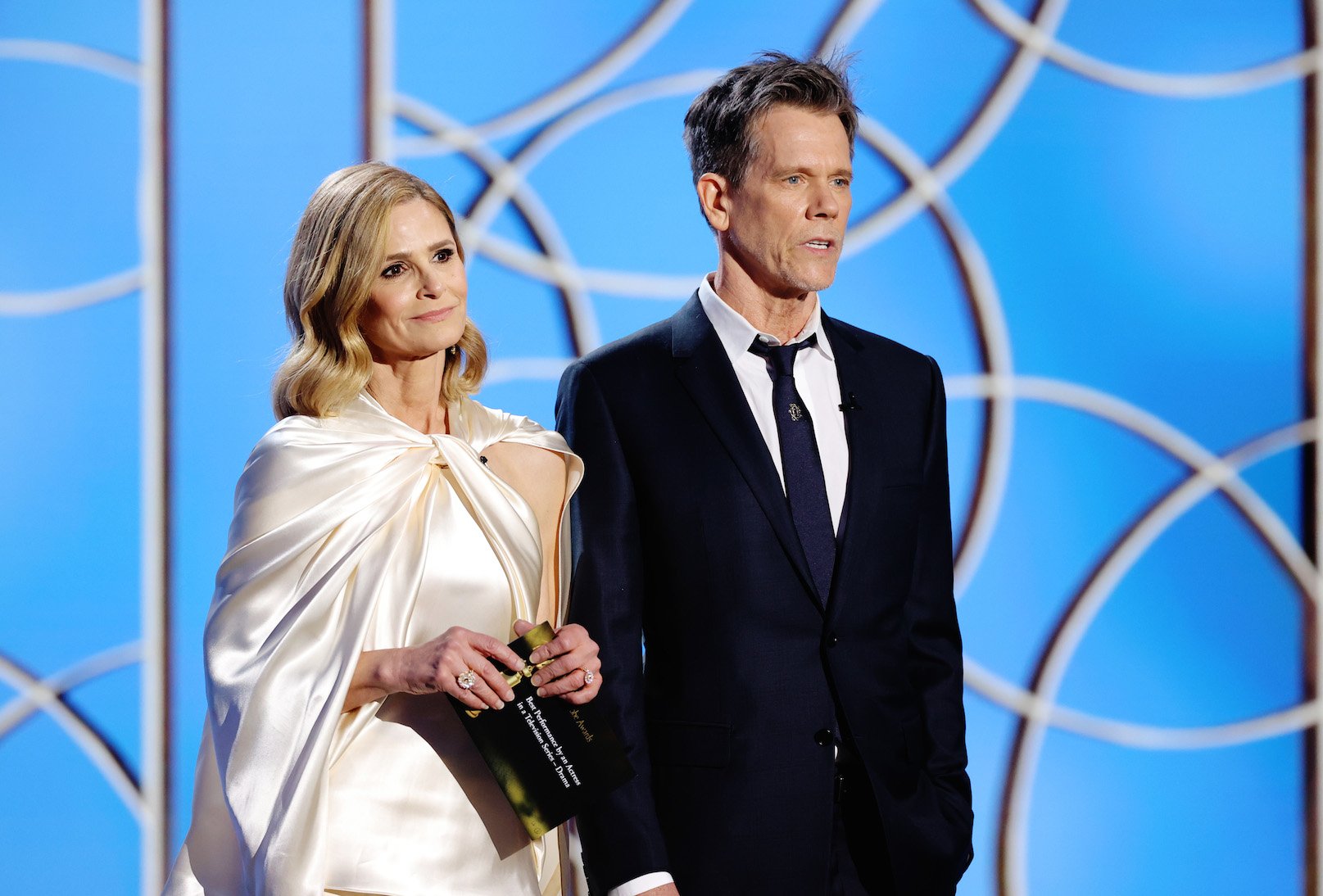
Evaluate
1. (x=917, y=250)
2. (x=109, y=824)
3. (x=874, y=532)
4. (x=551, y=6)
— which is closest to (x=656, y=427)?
(x=874, y=532)

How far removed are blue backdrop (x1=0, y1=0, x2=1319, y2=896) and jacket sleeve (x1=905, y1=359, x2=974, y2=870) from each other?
86 centimetres

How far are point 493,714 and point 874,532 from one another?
0.73 meters

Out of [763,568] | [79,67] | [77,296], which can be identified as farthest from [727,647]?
[79,67]

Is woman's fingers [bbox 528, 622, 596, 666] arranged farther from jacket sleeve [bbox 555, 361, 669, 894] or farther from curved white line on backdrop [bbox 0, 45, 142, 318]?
curved white line on backdrop [bbox 0, 45, 142, 318]

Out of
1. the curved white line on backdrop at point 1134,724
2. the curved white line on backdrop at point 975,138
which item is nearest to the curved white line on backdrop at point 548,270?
the curved white line on backdrop at point 975,138

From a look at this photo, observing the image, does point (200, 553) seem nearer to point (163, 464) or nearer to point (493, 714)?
point (163, 464)

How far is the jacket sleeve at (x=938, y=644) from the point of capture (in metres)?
2.21

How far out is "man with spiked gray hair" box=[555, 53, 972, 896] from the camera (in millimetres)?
2016

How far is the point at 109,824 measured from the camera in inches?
123

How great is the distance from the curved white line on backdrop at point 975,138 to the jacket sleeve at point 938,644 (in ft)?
3.08

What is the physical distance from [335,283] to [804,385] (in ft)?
2.78

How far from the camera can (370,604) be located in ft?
6.44

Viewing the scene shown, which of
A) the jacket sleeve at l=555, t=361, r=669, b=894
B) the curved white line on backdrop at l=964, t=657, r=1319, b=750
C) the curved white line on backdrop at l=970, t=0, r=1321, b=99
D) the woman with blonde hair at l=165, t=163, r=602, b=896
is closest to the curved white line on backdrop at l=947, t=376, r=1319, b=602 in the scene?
the curved white line on backdrop at l=964, t=657, r=1319, b=750

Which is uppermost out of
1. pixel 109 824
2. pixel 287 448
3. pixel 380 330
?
pixel 380 330
